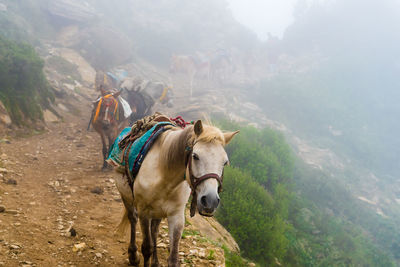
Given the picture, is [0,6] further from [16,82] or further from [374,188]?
[374,188]

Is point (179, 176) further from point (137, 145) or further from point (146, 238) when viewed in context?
point (146, 238)

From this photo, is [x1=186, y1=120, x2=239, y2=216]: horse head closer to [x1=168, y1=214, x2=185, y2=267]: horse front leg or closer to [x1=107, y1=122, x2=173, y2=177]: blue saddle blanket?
[x1=168, y1=214, x2=185, y2=267]: horse front leg

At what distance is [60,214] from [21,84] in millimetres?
6932

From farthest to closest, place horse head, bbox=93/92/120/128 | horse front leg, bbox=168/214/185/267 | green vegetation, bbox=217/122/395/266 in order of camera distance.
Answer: horse head, bbox=93/92/120/128 → green vegetation, bbox=217/122/395/266 → horse front leg, bbox=168/214/185/267

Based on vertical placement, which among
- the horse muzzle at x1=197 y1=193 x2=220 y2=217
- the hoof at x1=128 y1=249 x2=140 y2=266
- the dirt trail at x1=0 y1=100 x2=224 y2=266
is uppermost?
the horse muzzle at x1=197 y1=193 x2=220 y2=217

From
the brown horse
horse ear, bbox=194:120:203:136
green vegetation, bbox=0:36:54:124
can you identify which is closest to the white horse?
horse ear, bbox=194:120:203:136

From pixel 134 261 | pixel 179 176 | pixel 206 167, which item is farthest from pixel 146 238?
pixel 206 167

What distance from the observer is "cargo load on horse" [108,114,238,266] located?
168 centimetres

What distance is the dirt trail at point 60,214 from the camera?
2.78m

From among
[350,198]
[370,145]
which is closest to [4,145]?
[350,198]

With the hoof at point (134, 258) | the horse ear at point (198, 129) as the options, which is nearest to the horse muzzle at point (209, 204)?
the horse ear at point (198, 129)

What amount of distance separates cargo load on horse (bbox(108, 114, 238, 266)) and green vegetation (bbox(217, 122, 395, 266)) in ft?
6.12

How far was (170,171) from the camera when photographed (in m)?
2.05

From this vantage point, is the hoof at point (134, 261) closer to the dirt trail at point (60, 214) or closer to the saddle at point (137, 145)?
the dirt trail at point (60, 214)
